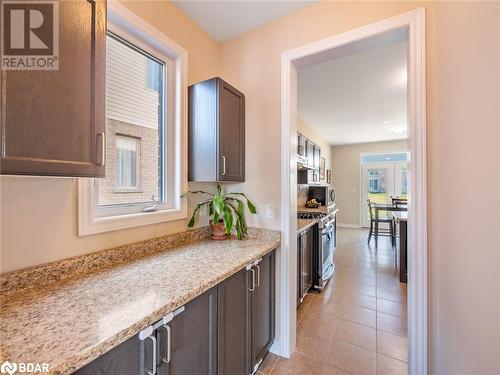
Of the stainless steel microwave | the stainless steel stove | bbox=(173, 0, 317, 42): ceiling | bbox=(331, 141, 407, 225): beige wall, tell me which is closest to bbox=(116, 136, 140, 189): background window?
bbox=(173, 0, 317, 42): ceiling

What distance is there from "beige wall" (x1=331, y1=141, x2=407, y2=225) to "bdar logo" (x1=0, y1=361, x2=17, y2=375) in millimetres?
7633

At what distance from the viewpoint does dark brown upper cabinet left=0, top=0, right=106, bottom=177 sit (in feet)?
2.30

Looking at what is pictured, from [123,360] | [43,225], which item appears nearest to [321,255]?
[123,360]

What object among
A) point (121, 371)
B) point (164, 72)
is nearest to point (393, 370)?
point (121, 371)

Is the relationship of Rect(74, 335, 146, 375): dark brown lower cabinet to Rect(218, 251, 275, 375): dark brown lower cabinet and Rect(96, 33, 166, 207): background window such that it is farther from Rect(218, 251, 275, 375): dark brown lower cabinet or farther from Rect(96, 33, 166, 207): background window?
Rect(96, 33, 166, 207): background window

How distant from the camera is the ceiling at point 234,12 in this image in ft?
5.37

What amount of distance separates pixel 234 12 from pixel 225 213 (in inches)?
61.8

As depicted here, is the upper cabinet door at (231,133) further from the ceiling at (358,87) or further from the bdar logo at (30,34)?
the bdar logo at (30,34)

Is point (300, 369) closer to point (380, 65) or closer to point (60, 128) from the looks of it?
point (60, 128)

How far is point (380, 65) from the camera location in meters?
2.46

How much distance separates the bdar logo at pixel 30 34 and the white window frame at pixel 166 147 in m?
0.56

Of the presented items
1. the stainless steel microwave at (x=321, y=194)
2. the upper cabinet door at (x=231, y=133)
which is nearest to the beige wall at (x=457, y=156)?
the upper cabinet door at (x=231, y=133)

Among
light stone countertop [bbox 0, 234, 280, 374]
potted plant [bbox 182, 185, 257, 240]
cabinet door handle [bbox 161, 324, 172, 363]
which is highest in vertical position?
potted plant [bbox 182, 185, 257, 240]

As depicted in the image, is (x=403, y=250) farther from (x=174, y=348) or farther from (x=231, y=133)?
(x=174, y=348)
